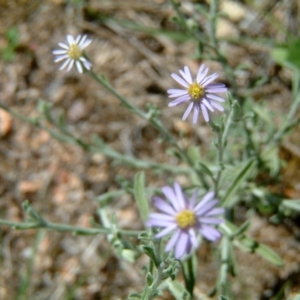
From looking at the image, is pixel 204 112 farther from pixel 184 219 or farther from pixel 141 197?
pixel 141 197

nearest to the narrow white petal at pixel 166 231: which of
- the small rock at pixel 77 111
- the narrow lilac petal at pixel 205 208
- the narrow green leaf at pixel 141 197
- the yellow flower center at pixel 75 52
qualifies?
the narrow lilac petal at pixel 205 208

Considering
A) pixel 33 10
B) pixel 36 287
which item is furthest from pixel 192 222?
pixel 33 10

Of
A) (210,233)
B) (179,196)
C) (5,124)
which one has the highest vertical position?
(5,124)

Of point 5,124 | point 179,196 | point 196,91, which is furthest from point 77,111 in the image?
point 179,196

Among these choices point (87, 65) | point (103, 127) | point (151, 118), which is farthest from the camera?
point (103, 127)

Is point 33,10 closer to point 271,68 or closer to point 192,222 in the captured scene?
point 271,68

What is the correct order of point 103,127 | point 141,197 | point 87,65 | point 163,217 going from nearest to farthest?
point 163,217
point 87,65
point 141,197
point 103,127
